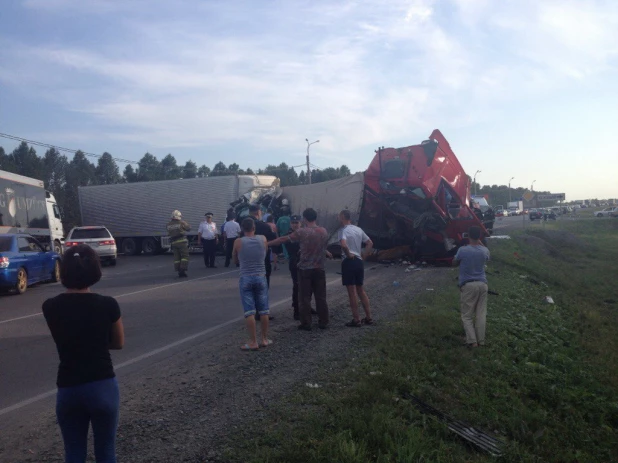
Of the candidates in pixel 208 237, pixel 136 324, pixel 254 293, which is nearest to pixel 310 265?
pixel 254 293

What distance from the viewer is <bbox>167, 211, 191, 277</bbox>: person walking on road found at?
50.5 ft

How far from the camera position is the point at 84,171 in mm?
65938

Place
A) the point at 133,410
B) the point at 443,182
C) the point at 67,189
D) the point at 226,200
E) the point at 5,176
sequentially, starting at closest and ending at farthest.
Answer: the point at 133,410 < the point at 443,182 < the point at 5,176 < the point at 226,200 < the point at 67,189

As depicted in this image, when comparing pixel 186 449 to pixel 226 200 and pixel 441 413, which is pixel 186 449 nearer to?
pixel 441 413

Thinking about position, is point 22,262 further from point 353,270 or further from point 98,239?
point 353,270

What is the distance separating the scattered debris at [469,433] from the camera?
4.91m

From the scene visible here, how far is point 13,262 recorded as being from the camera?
14148 mm

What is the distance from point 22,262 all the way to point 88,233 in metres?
9.05

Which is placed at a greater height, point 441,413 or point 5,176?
point 5,176

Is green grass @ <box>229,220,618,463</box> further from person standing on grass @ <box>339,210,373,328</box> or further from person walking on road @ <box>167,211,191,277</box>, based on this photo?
person walking on road @ <box>167,211,191,277</box>

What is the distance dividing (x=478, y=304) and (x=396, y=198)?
10.4 metres

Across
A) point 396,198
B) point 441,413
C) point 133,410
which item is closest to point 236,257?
point 133,410

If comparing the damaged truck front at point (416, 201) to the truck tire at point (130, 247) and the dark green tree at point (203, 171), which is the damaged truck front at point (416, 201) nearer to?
the truck tire at point (130, 247)

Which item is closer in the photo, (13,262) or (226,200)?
(13,262)
